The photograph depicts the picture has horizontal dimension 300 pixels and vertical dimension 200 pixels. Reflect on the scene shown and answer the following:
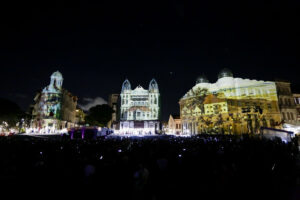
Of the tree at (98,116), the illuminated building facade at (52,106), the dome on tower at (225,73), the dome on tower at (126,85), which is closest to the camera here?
the illuminated building facade at (52,106)

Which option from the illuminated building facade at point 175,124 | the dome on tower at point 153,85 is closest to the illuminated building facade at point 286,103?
the illuminated building facade at point 175,124

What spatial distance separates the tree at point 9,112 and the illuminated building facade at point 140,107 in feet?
119

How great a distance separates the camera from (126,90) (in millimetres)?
75438

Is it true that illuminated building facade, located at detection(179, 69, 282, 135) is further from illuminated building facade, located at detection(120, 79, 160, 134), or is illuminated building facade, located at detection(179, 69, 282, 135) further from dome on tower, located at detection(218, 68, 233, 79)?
illuminated building facade, located at detection(120, 79, 160, 134)

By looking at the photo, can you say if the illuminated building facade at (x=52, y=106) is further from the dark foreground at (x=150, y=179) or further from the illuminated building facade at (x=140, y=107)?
the dark foreground at (x=150, y=179)

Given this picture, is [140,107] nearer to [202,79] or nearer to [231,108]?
[202,79]

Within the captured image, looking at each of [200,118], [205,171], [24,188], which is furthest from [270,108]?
[24,188]

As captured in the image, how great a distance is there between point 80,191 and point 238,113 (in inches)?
1894

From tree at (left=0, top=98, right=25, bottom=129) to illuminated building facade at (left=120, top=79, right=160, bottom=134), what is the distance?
36.3 meters

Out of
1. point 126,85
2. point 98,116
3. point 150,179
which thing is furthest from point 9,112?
point 150,179

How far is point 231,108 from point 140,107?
122 ft

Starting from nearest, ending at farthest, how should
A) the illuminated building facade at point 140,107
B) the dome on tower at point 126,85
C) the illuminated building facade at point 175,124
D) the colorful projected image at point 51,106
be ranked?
the colorful projected image at point 51,106, the illuminated building facade at point 175,124, the illuminated building facade at point 140,107, the dome on tower at point 126,85

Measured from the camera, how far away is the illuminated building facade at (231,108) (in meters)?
41.4

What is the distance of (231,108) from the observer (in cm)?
4656
